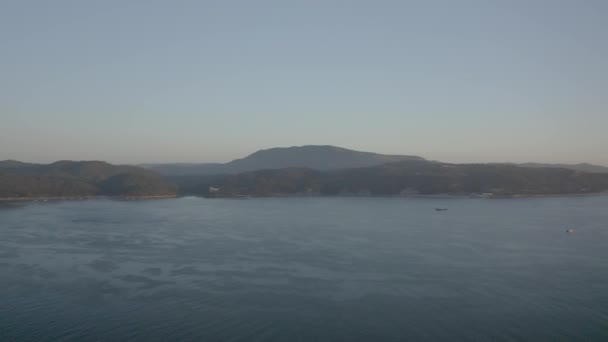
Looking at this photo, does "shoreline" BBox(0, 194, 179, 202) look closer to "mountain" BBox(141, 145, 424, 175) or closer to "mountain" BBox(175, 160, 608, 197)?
"mountain" BBox(175, 160, 608, 197)

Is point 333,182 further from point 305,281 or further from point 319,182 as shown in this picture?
point 305,281

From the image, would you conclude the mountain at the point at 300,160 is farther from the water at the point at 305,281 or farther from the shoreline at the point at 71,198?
the water at the point at 305,281

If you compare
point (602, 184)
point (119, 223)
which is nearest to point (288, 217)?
point (119, 223)

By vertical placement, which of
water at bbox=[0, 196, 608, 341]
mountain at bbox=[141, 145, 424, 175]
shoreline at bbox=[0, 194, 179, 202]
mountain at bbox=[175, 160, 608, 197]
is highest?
mountain at bbox=[141, 145, 424, 175]

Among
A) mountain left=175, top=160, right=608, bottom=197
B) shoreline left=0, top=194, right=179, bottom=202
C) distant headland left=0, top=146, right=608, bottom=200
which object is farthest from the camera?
mountain left=175, top=160, right=608, bottom=197

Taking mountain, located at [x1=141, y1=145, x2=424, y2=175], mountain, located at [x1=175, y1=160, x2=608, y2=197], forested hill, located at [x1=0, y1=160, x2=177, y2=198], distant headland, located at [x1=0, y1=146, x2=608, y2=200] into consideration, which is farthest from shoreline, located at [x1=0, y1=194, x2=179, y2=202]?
mountain, located at [x1=141, y1=145, x2=424, y2=175]

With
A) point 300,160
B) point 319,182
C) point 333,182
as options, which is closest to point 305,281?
point 333,182
